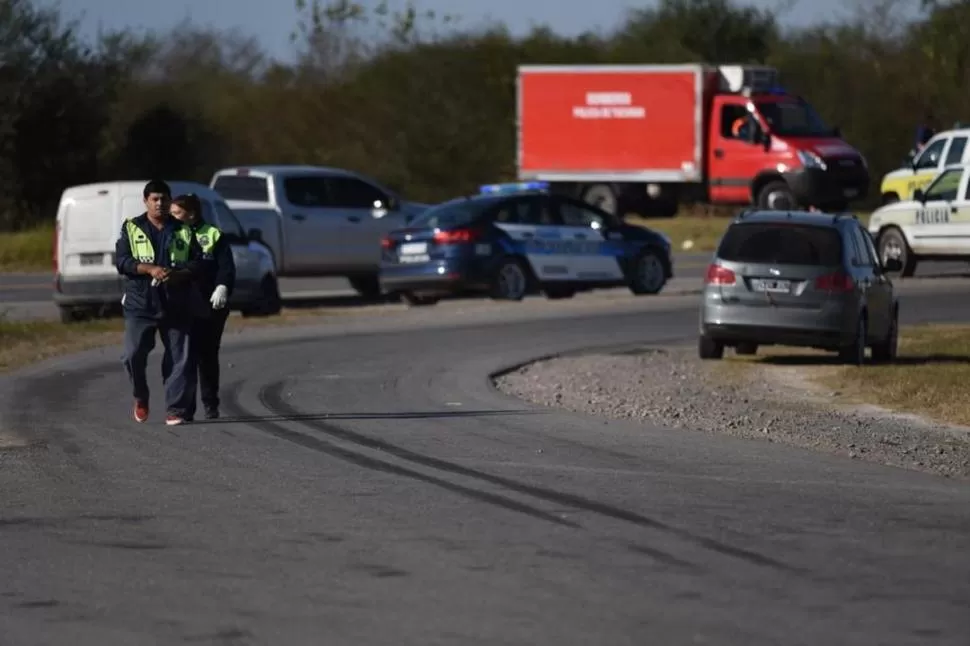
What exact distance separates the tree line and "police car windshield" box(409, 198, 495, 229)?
2051 cm

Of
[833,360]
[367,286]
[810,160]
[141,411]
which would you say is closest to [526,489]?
[141,411]

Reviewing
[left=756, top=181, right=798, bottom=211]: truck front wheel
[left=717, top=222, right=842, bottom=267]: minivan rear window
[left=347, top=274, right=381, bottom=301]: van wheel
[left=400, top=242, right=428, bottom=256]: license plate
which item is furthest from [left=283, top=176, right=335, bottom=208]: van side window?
[left=756, top=181, right=798, bottom=211]: truck front wheel

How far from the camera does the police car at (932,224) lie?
102 ft

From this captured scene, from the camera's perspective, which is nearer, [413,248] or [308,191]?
[413,248]

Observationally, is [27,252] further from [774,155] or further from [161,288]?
[161,288]

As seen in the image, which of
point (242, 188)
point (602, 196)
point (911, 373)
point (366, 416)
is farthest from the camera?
point (602, 196)

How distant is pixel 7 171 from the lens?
4641cm

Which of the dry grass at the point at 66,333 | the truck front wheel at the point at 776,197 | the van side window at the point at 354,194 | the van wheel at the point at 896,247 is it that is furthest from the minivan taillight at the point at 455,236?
the truck front wheel at the point at 776,197

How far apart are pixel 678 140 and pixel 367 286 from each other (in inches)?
593

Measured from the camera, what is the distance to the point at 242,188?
28.9m

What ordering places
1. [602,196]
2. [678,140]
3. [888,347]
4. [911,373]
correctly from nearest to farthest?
[911,373] → [888,347] → [678,140] → [602,196]

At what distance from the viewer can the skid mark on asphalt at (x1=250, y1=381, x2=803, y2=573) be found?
8.89 metres

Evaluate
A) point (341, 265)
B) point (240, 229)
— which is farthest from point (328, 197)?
point (240, 229)

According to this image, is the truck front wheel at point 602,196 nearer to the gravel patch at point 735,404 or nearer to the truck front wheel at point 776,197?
the truck front wheel at point 776,197
